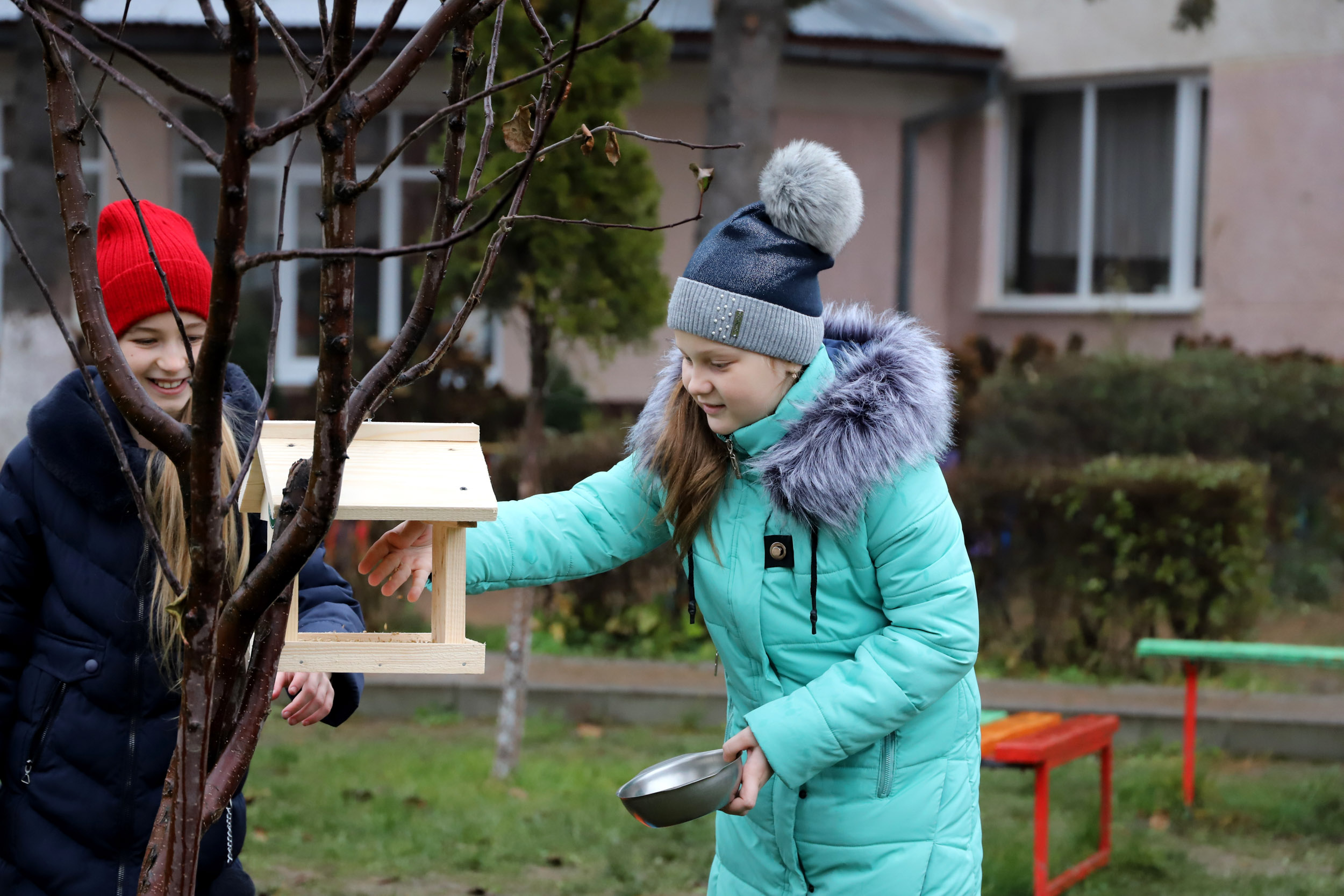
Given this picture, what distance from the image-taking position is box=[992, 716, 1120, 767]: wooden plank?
4.14m

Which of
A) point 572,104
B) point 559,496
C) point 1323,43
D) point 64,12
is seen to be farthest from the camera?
point 1323,43

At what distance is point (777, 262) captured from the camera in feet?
7.64

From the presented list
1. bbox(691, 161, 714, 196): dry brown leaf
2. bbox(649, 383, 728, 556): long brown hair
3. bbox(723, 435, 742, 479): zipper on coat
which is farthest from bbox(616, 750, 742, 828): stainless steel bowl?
bbox(691, 161, 714, 196): dry brown leaf

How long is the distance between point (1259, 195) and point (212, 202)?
9290 mm

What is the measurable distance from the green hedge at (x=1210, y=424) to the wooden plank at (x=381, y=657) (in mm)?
6006

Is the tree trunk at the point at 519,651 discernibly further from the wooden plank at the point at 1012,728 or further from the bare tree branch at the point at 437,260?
the bare tree branch at the point at 437,260

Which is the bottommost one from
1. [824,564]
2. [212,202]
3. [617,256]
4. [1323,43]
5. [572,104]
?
[824,564]

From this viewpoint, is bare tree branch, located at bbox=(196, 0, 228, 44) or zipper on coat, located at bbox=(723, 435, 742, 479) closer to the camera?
bare tree branch, located at bbox=(196, 0, 228, 44)

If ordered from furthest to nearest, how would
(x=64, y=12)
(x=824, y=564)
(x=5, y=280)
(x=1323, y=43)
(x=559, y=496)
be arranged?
1. (x=1323, y=43)
2. (x=5, y=280)
3. (x=559, y=496)
4. (x=824, y=564)
5. (x=64, y=12)

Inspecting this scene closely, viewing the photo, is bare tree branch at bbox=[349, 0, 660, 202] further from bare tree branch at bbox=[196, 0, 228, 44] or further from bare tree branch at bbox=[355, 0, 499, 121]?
bare tree branch at bbox=[196, 0, 228, 44]

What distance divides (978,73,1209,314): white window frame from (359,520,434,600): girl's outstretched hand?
33.8 ft

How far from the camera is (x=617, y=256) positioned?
554 centimetres

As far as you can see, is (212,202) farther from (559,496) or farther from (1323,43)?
(559,496)

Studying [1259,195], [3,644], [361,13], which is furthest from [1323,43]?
[3,644]
